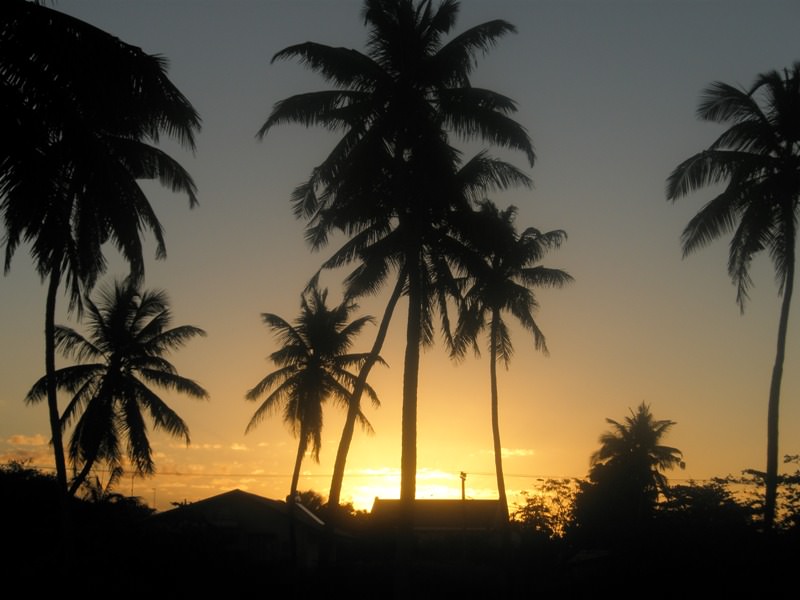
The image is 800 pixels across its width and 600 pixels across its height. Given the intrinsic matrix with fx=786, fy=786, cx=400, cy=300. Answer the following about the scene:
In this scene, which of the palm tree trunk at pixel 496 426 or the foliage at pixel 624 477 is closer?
the palm tree trunk at pixel 496 426

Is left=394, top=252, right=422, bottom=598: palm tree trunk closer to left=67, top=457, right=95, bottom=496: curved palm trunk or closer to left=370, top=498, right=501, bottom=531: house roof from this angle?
left=67, top=457, right=95, bottom=496: curved palm trunk

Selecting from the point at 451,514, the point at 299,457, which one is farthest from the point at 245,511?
the point at 451,514

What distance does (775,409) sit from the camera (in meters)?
20.8

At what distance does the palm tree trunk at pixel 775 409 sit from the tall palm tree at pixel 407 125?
7.81m

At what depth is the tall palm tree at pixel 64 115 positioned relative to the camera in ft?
33.4

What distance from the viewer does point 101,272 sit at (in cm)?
1766

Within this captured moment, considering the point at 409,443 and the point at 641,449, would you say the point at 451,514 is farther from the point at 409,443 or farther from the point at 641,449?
the point at 409,443

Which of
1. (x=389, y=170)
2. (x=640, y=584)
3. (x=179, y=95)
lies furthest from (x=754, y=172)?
(x=179, y=95)

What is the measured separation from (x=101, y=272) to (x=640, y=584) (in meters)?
16.1

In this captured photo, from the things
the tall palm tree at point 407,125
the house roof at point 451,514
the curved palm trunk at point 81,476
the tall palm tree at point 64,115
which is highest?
the tall palm tree at point 407,125

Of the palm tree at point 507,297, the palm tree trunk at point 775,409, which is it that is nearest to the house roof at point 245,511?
the palm tree at point 507,297

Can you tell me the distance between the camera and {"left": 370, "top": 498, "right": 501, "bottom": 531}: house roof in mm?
53744

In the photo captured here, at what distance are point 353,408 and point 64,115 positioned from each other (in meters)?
16.3

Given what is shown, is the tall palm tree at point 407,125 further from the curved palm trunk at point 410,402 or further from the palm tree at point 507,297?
the palm tree at point 507,297
